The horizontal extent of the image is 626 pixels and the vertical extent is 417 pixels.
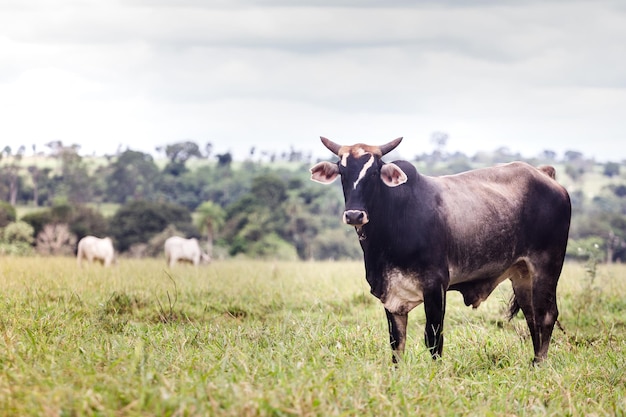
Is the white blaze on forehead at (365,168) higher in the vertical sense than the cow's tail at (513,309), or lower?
higher

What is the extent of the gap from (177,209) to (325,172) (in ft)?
162

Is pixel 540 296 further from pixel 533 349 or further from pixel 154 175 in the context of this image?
pixel 154 175

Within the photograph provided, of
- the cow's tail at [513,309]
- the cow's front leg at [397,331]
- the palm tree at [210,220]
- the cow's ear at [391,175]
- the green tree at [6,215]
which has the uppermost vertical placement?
the cow's ear at [391,175]

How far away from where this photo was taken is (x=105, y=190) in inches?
3063

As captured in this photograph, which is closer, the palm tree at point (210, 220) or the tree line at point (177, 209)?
the tree line at point (177, 209)

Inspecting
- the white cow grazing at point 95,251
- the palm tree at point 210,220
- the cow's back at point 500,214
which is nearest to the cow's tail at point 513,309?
the cow's back at point 500,214

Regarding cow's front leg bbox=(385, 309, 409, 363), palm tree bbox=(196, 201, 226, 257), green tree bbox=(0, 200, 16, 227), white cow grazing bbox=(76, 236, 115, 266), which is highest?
cow's front leg bbox=(385, 309, 409, 363)

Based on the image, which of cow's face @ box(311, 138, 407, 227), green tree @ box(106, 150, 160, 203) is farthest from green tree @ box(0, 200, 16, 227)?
cow's face @ box(311, 138, 407, 227)

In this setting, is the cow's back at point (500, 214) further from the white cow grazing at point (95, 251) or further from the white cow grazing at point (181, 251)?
the white cow grazing at point (181, 251)

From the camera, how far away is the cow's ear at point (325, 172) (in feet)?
24.8

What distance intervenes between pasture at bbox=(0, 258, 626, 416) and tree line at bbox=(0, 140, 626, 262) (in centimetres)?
2277

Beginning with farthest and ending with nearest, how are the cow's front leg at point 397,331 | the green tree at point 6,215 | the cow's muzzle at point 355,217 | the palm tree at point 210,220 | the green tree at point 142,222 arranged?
1. the palm tree at point 210,220
2. the green tree at point 142,222
3. the green tree at point 6,215
4. the cow's front leg at point 397,331
5. the cow's muzzle at point 355,217

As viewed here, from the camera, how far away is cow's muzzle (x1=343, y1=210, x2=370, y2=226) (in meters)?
6.98

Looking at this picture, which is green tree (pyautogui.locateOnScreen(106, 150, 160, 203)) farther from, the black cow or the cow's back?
the black cow
